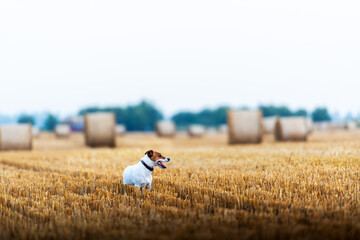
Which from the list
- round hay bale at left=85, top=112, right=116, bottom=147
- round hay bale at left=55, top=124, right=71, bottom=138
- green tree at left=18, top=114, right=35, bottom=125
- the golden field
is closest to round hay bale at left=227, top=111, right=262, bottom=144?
round hay bale at left=85, top=112, right=116, bottom=147

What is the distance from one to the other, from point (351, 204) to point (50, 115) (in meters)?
83.4

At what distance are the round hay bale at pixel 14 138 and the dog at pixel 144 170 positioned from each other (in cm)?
1244

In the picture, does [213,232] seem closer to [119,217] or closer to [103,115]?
[119,217]

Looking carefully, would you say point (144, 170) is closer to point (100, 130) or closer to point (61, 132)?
point (100, 130)

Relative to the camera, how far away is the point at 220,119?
79.2 meters

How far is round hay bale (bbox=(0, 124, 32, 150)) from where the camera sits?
53.2 ft

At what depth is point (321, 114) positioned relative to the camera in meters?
72.1

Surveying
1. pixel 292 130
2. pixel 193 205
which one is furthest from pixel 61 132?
pixel 193 205

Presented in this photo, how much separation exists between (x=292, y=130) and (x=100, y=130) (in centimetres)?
924

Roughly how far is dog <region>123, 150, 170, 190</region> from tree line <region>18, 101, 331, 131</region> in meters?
69.0

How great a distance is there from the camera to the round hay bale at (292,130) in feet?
56.2

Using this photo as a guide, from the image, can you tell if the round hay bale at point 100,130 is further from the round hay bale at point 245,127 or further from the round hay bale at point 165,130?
the round hay bale at point 165,130

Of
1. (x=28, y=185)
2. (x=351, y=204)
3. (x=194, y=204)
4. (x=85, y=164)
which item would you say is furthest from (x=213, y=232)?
(x=85, y=164)

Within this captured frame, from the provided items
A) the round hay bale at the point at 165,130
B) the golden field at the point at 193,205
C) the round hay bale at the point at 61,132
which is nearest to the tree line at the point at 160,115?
the round hay bale at the point at 61,132
